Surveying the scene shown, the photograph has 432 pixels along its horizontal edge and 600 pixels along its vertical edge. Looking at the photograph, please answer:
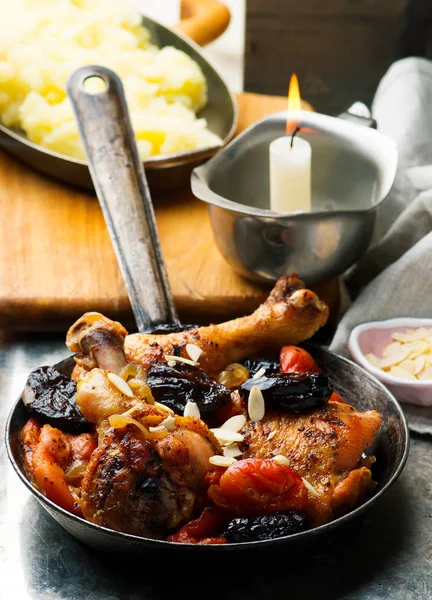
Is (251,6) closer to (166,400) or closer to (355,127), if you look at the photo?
(355,127)

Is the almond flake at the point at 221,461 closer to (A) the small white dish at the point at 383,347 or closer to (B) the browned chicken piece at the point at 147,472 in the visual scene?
(B) the browned chicken piece at the point at 147,472

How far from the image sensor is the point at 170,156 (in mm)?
2689

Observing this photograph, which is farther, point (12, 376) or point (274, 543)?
point (12, 376)

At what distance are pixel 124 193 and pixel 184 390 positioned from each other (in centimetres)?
85

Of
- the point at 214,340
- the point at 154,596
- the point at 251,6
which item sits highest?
the point at 214,340

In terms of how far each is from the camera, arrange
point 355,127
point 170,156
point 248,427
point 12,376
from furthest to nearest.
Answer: point 170,156 < point 355,127 < point 12,376 < point 248,427

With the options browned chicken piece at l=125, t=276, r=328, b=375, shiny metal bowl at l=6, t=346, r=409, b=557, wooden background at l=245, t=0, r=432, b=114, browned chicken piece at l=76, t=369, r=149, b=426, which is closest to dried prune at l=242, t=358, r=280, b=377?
browned chicken piece at l=125, t=276, r=328, b=375

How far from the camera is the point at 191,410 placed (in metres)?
1.62

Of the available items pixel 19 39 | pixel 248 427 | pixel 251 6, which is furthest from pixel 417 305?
pixel 251 6

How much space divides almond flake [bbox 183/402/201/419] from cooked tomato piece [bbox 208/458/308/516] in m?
0.18

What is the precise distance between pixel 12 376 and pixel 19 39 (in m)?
1.63

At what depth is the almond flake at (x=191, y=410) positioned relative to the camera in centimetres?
161

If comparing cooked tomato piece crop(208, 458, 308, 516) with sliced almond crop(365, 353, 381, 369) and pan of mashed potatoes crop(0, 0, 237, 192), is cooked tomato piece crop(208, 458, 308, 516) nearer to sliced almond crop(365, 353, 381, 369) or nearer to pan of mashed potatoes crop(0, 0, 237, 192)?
sliced almond crop(365, 353, 381, 369)

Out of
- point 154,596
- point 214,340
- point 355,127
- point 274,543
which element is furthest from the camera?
point 355,127
